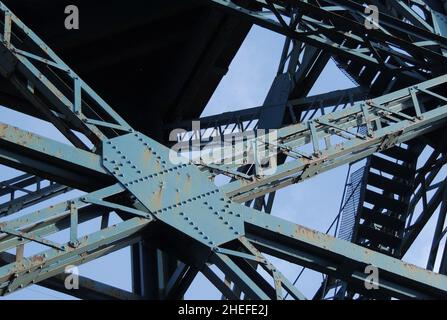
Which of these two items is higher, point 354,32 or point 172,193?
point 354,32

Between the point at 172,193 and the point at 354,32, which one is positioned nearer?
the point at 172,193

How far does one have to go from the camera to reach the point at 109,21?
631 inches

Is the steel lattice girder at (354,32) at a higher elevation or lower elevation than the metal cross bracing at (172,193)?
higher

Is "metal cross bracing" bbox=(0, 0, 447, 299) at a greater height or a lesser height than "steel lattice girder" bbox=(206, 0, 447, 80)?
lesser

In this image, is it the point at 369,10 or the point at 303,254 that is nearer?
the point at 303,254

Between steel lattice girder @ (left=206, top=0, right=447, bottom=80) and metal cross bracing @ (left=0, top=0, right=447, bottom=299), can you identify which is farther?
steel lattice girder @ (left=206, top=0, right=447, bottom=80)

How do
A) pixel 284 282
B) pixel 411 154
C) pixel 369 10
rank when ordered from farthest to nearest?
1. pixel 411 154
2. pixel 369 10
3. pixel 284 282

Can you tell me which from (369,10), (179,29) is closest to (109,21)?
(179,29)

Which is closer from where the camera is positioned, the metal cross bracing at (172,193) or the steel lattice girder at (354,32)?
the metal cross bracing at (172,193)

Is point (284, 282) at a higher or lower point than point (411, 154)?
lower
